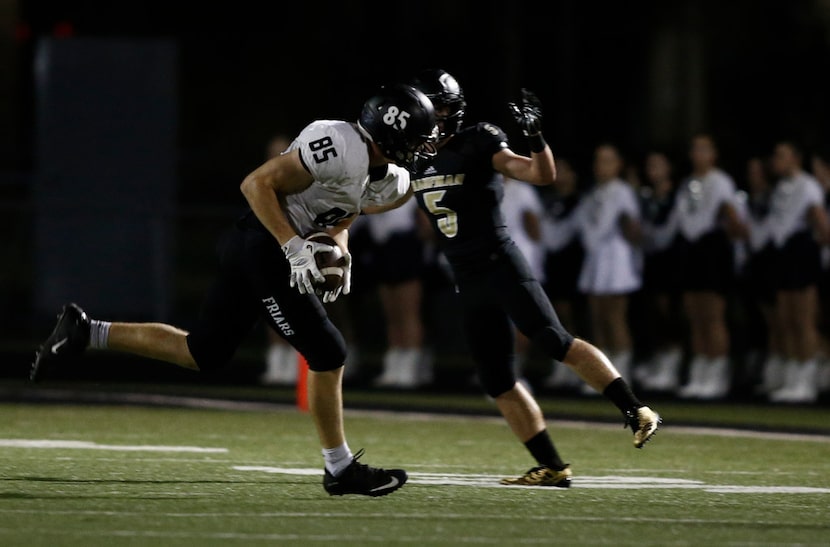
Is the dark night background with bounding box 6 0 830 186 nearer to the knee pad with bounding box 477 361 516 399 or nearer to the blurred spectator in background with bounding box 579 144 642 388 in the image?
the blurred spectator in background with bounding box 579 144 642 388

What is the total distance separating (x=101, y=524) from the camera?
6.79m

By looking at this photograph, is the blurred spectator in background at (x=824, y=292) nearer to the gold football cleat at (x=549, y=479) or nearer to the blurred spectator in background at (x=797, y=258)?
the blurred spectator in background at (x=797, y=258)

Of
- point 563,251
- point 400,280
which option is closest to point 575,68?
point 563,251

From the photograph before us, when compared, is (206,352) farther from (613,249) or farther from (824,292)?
(824,292)

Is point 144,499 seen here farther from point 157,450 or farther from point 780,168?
point 780,168

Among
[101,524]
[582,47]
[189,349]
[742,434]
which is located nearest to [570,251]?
[742,434]

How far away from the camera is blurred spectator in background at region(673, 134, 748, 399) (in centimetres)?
1366

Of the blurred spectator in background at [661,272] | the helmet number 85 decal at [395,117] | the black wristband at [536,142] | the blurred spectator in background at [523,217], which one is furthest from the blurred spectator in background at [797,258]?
the helmet number 85 decal at [395,117]

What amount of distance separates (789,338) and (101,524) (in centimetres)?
813

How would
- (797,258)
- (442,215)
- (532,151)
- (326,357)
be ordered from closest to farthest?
(326,357) < (532,151) < (442,215) < (797,258)

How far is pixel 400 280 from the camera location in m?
14.6

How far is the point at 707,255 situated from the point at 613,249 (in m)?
0.81

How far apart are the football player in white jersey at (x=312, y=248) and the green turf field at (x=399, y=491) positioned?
1.29 ft

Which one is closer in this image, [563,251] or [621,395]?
[621,395]
